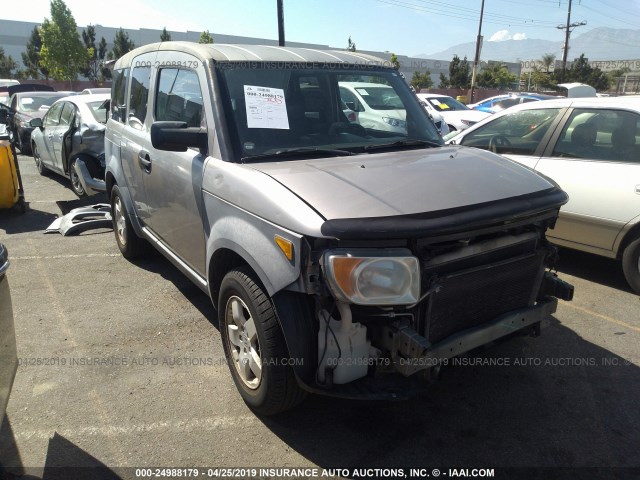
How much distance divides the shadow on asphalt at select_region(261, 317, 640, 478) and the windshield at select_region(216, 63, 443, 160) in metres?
1.60

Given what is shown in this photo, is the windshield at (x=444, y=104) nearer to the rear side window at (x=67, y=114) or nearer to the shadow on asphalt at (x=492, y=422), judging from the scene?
the rear side window at (x=67, y=114)

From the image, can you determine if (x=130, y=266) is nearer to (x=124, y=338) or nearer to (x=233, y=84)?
(x=124, y=338)

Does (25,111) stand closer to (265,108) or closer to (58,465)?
(265,108)

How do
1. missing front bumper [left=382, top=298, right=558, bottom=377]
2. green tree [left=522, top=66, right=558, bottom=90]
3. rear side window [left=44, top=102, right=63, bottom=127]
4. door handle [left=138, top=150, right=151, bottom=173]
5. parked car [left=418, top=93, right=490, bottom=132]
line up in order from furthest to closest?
green tree [left=522, top=66, right=558, bottom=90]
parked car [left=418, top=93, right=490, bottom=132]
rear side window [left=44, top=102, right=63, bottom=127]
door handle [left=138, top=150, right=151, bottom=173]
missing front bumper [left=382, top=298, right=558, bottom=377]

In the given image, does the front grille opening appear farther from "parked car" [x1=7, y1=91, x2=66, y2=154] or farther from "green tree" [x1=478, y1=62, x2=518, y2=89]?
"green tree" [x1=478, y1=62, x2=518, y2=89]

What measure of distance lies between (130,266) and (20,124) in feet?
33.4

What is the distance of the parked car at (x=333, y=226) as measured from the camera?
2324 millimetres

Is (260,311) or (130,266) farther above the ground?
(260,311)

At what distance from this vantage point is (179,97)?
3.69 meters

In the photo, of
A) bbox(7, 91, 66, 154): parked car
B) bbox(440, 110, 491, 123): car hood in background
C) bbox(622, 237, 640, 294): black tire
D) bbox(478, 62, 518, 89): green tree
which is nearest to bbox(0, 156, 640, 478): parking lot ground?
bbox(622, 237, 640, 294): black tire

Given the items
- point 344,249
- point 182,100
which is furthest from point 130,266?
point 344,249

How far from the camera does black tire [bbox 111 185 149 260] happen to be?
206 inches

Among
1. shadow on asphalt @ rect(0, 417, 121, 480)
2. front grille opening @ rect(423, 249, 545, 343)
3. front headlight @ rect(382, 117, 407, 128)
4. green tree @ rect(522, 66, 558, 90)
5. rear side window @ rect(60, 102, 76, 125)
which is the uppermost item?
green tree @ rect(522, 66, 558, 90)

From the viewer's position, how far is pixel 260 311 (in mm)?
2613
